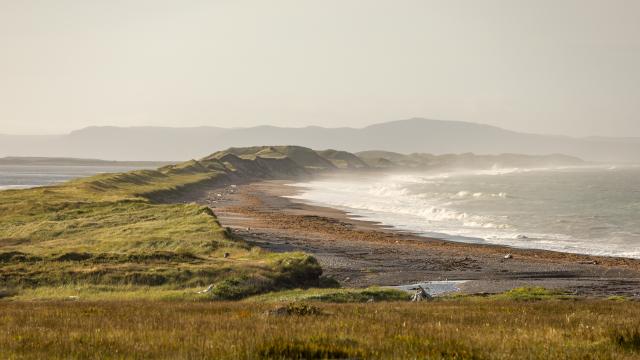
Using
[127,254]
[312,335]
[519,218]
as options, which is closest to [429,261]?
[127,254]

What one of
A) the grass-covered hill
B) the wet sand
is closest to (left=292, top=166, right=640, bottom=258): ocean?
the wet sand

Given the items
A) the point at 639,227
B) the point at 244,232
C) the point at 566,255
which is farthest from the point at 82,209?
the point at 639,227

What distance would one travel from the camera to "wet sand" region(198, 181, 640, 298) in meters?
34.8

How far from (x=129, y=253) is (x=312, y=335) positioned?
25.1 m

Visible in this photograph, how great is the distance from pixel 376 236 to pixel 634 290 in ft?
84.6

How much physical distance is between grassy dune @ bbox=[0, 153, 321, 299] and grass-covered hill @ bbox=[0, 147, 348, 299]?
0.05 m

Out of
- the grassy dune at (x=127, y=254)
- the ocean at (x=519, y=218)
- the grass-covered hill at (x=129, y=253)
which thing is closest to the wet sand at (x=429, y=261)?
the grass-covered hill at (x=129, y=253)

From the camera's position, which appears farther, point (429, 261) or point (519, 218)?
point (519, 218)

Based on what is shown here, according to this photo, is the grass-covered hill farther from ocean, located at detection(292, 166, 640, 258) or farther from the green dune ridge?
ocean, located at detection(292, 166, 640, 258)

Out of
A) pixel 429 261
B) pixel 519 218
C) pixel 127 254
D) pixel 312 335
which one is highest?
pixel 312 335

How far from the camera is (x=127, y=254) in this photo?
1366 inches

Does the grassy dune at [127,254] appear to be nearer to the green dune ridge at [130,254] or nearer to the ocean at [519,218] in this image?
the green dune ridge at [130,254]

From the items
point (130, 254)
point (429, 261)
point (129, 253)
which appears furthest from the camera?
Answer: point (429, 261)

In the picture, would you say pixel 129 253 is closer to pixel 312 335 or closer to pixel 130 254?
pixel 130 254
